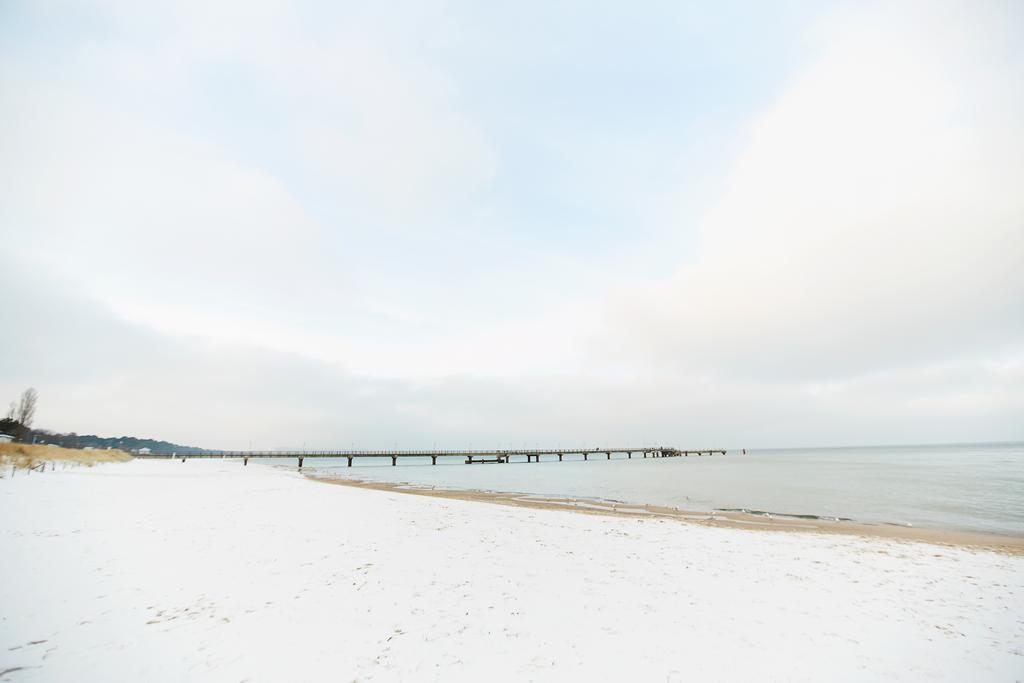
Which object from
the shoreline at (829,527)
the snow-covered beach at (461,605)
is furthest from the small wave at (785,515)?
the snow-covered beach at (461,605)

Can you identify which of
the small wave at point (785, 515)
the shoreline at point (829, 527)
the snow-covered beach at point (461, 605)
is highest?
the snow-covered beach at point (461, 605)

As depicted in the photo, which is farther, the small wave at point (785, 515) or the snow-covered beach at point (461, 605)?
the small wave at point (785, 515)

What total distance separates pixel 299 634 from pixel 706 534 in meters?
15.5

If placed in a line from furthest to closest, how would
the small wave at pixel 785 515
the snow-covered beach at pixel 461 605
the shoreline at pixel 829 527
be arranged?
the small wave at pixel 785 515 → the shoreline at pixel 829 527 → the snow-covered beach at pixel 461 605

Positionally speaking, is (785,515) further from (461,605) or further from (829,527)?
(461,605)

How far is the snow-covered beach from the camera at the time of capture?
6.18 metres

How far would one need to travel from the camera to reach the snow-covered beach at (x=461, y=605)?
6180mm

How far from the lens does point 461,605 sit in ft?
27.1

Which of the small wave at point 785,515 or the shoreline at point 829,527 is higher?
the shoreline at point 829,527

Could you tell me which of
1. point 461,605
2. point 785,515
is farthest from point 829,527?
point 461,605

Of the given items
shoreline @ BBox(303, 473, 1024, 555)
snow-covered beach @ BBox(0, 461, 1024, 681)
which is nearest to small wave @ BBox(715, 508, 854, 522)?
shoreline @ BBox(303, 473, 1024, 555)

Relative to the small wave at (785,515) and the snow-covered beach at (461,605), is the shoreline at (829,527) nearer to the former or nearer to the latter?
the small wave at (785,515)

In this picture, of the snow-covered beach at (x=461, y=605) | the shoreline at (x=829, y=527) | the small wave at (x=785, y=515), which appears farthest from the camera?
the small wave at (x=785, y=515)

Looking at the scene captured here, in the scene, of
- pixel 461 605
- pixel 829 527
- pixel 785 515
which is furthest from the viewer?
pixel 785 515
